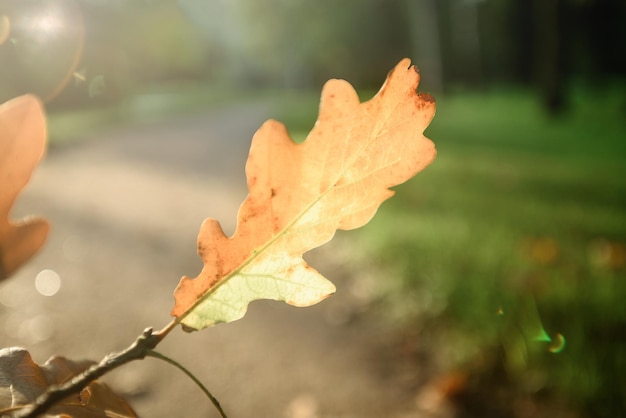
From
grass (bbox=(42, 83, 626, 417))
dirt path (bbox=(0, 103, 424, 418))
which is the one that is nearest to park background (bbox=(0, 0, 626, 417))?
grass (bbox=(42, 83, 626, 417))

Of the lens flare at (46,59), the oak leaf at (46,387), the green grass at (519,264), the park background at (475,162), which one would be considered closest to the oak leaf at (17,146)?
the oak leaf at (46,387)

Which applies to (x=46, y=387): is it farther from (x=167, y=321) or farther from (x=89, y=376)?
(x=167, y=321)

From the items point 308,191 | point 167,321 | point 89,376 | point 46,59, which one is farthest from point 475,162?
point 46,59

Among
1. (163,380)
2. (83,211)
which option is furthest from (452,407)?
(83,211)

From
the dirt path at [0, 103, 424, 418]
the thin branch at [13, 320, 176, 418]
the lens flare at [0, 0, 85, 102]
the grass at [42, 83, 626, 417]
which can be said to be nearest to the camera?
the thin branch at [13, 320, 176, 418]

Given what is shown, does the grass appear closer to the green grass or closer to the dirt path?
the green grass

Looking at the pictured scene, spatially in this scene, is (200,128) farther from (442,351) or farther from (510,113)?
(442,351)
